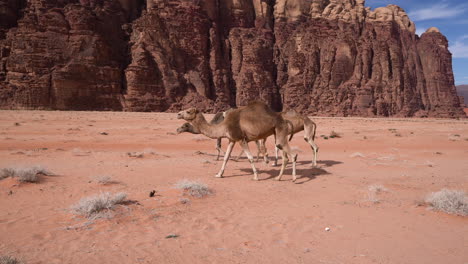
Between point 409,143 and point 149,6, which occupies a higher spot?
point 149,6

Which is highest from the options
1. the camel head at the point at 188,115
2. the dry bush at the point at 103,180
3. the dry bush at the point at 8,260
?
the camel head at the point at 188,115

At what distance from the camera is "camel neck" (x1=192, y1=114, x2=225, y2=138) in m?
10.2

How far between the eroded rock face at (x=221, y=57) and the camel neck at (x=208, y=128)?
60.5m

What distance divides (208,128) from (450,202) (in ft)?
22.3

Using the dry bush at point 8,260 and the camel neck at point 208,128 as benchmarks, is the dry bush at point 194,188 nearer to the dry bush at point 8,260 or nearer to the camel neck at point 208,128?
the camel neck at point 208,128

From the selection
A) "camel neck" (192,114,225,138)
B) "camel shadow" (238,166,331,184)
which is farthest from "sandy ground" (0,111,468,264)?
"camel neck" (192,114,225,138)

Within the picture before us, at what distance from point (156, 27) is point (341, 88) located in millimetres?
49848

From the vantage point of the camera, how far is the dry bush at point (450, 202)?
661 cm

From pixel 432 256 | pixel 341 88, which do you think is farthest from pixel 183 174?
pixel 341 88

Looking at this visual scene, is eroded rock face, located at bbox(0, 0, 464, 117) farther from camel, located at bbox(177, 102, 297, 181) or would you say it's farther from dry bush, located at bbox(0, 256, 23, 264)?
dry bush, located at bbox(0, 256, 23, 264)

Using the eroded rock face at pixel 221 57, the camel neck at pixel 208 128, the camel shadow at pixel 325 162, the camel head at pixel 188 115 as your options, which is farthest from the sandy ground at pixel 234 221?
the eroded rock face at pixel 221 57

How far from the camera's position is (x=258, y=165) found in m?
13.2

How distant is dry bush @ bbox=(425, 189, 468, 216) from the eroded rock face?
217ft

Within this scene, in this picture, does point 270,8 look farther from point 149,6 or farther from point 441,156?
point 441,156
